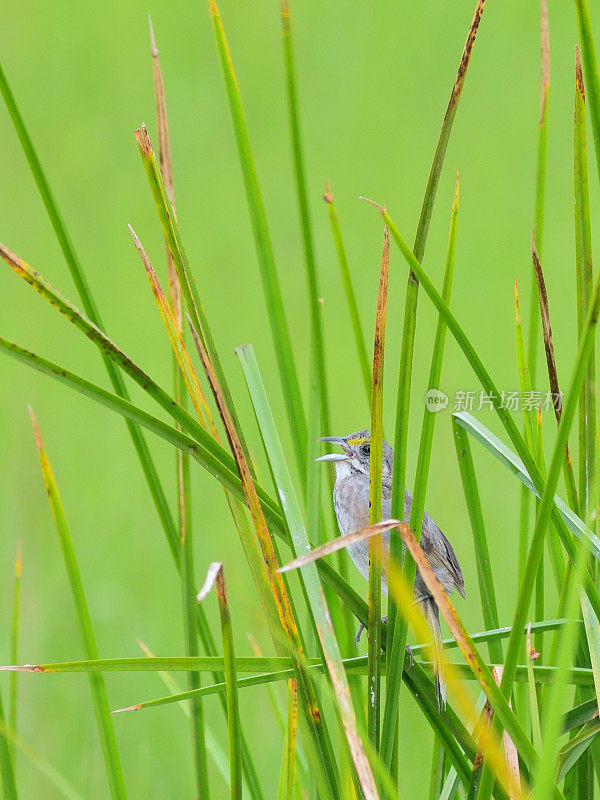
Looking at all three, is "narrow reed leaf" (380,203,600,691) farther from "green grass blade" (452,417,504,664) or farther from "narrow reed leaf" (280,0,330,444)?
"narrow reed leaf" (280,0,330,444)

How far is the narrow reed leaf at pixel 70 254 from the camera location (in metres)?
1.10

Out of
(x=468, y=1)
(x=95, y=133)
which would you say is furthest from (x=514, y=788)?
(x=468, y=1)

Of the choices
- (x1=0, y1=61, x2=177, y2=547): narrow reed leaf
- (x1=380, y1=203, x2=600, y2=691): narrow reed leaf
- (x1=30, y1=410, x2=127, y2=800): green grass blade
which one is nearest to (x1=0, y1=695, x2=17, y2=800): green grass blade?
(x1=30, y1=410, x2=127, y2=800): green grass blade

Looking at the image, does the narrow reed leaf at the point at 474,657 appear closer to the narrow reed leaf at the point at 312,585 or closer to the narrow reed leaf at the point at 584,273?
the narrow reed leaf at the point at 312,585

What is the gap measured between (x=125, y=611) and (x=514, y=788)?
2.39 m

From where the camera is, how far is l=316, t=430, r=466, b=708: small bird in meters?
1.54

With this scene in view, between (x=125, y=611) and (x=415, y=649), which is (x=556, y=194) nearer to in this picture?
(x=125, y=611)

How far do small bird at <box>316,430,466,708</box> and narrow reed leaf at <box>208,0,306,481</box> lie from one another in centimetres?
17

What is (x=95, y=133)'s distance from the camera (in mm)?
5105

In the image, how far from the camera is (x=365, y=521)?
5.45 ft

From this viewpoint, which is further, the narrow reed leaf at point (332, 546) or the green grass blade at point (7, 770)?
the green grass blade at point (7, 770)

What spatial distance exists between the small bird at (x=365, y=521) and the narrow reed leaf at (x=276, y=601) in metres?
0.39

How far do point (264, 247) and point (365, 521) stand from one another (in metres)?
0.69

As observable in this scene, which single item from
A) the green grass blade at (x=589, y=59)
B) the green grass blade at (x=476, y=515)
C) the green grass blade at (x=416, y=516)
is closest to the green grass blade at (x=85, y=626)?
the green grass blade at (x=416, y=516)
